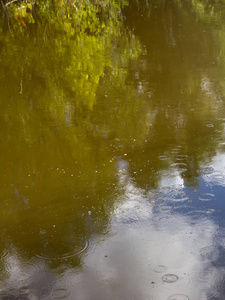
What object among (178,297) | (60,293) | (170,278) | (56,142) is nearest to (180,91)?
(56,142)

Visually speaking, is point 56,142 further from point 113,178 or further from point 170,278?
point 170,278

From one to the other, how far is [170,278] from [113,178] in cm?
184

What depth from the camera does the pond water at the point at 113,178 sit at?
3727 millimetres

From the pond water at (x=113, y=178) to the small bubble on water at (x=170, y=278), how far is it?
0.05 feet

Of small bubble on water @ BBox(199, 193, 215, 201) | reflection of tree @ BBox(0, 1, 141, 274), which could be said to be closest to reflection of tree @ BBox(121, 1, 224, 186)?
small bubble on water @ BBox(199, 193, 215, 201)

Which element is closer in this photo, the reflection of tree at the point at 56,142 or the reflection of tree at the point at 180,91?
the reflection of tree at the point at 56,142

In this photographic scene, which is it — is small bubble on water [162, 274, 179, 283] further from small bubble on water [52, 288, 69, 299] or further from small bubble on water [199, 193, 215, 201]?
small bubble on water [199, 193, 215, 201]

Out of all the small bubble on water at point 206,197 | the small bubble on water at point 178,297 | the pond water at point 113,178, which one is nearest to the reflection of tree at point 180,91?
the pond water at point 113,178

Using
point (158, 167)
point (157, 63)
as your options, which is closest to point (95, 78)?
point (157, 63)

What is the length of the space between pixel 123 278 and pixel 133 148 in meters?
2.55

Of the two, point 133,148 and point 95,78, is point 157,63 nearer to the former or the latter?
point 95,78

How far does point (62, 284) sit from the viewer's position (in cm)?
365

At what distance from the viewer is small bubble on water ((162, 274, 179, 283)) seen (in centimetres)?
360

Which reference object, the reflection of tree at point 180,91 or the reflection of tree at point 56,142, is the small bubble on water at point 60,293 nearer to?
the reflection of tree at point 56,142
